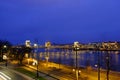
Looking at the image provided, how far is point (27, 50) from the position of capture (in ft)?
408

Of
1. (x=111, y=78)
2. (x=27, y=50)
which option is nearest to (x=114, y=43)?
(x=27, y=50)

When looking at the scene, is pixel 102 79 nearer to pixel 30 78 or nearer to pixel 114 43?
pixel 30 78

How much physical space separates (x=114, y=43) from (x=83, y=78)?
65.8 meters

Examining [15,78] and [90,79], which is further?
[90,79]

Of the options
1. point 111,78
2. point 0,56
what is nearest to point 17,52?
point 0,56

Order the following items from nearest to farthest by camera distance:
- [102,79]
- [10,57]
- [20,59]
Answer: [102,79] → [20,59] → [10,57]

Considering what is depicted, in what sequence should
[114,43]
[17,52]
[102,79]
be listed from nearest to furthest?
[102,79], [17,52], [114,43]

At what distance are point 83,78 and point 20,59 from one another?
132 feet

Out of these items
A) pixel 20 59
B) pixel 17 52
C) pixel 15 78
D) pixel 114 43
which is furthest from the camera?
pixel 114 43

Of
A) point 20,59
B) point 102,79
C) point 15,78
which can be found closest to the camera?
point 15,78

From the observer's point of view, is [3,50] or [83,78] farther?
[3,50]

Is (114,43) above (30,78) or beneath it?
above

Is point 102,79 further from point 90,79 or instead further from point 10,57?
point 10,57

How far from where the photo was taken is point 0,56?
119m
